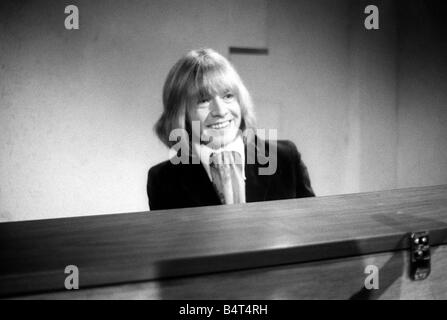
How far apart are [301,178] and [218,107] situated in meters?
0.61

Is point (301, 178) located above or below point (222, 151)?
below

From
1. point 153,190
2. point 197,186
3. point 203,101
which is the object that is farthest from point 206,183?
point 203,101

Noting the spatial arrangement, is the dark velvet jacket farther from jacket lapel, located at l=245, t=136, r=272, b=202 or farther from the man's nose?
the man's nose

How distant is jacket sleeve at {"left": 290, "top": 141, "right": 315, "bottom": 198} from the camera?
2.00 meters

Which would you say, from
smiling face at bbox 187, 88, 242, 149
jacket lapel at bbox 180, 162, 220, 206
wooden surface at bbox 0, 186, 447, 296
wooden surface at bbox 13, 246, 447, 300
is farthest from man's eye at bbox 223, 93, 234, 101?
wooden surface at bbox 13, 246, 447, 300

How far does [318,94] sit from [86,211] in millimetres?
1474

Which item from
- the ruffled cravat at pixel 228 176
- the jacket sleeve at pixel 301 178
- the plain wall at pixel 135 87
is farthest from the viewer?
the jacket sleeve at pixel 301 178

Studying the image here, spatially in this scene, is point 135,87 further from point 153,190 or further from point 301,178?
point 301,178

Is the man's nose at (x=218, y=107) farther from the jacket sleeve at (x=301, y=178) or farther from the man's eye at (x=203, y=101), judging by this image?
the jacket sleeve at (x=301, y=178)

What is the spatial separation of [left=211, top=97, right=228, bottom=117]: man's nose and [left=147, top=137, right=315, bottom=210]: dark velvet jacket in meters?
0.22

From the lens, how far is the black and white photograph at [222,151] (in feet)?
2.30

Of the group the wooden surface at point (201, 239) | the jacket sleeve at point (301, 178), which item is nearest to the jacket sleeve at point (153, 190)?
the jacket sleeve at point (301, 178)

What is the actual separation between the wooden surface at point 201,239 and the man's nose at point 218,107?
0.86m

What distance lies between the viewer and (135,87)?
1.86 m
